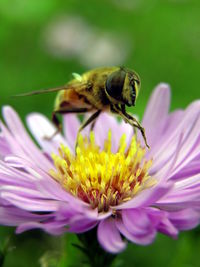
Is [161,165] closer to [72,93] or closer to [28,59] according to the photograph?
[72,93]

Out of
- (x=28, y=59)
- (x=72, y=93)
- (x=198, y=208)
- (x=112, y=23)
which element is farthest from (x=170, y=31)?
(x=198, y=208)

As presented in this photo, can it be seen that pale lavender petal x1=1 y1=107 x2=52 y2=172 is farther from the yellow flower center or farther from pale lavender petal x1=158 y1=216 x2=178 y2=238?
pale lavender petal x1=158 y1=216 x2=178 y2=238

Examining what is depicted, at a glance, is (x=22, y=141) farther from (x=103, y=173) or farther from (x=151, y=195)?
(x=151, y=195)

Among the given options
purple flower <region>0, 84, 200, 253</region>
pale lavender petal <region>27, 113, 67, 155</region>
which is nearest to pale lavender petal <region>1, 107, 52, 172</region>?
purple flower <region>0, 84, 200, 253</region>

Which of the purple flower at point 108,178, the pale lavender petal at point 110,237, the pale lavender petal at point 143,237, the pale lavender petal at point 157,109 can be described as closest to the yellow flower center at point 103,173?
the purple flower at point 108,178

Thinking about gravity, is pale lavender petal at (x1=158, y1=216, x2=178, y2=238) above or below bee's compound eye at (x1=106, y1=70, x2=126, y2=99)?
below

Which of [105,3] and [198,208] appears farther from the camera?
[105,3]
